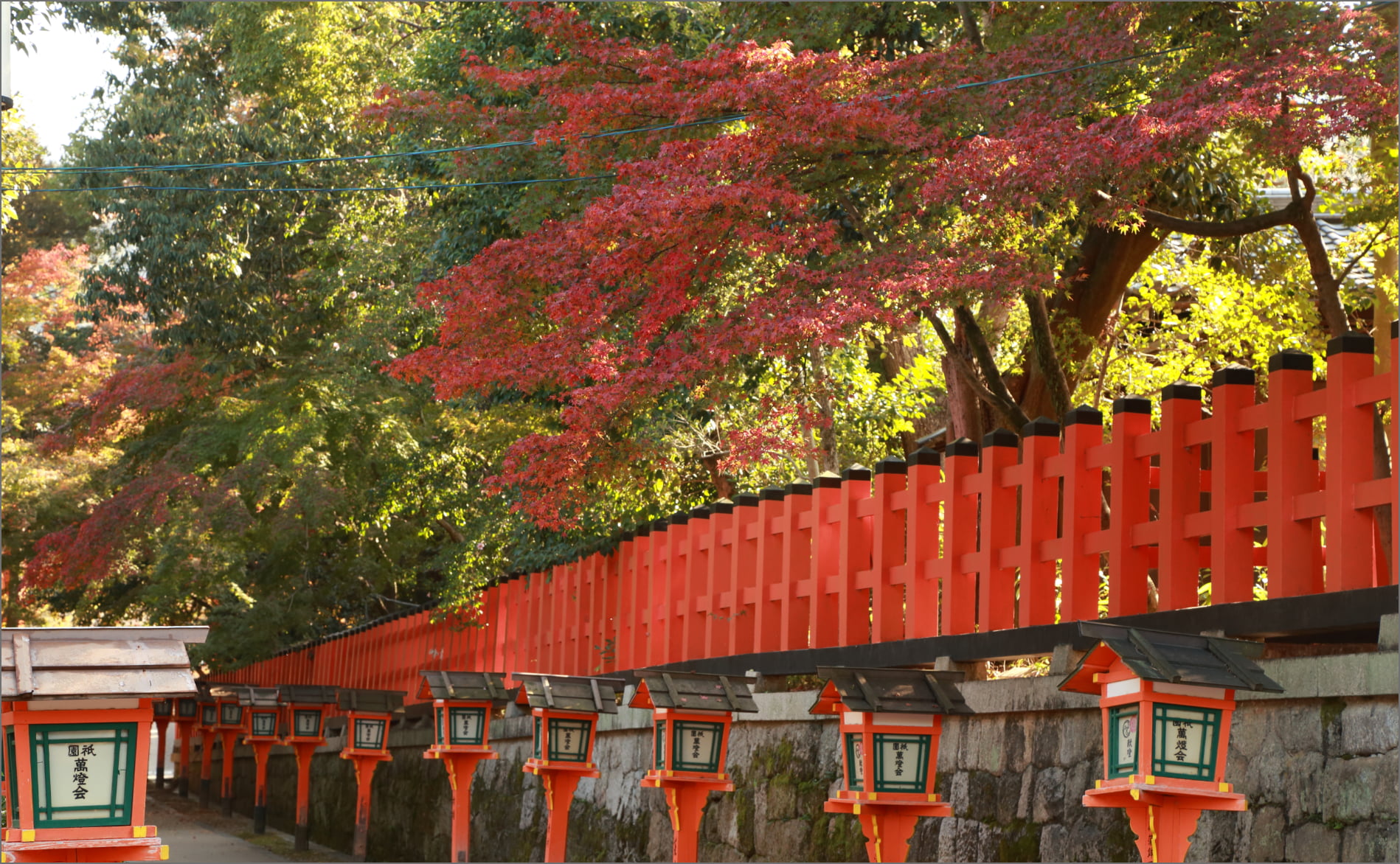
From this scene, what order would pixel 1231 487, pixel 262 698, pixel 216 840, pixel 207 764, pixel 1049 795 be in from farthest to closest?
pixel 207 764 → pixel 262 698 → pixel 216 840 → pixel 1049 795 → pixel 1231 487

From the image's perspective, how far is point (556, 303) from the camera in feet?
30.4

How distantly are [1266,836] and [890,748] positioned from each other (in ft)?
5.19

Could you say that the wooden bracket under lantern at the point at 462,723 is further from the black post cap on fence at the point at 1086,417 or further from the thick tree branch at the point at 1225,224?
the thick tree branch at the point at 1225,224

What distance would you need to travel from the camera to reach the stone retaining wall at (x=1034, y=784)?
17.2 ft

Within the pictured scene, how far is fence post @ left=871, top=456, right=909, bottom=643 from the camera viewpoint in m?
8.52

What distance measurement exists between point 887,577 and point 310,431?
12119 mm

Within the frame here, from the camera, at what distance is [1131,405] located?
6910mm

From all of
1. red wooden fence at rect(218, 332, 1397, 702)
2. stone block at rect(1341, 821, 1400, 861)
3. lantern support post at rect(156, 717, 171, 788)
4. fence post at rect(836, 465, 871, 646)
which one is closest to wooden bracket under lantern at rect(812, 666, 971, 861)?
red wooden fence at rect(218, 332, 1397, 702)

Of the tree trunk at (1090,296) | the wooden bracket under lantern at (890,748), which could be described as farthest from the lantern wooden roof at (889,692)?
the tree trunk at (1090,296)

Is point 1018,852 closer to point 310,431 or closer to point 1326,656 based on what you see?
point 1326,656

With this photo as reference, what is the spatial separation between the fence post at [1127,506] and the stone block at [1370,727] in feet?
4.83

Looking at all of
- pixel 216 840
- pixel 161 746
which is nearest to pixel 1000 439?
pixel 216 840

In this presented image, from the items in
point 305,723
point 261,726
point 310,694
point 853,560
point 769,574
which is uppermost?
point 853,560

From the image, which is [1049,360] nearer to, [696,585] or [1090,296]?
[1090,296]
